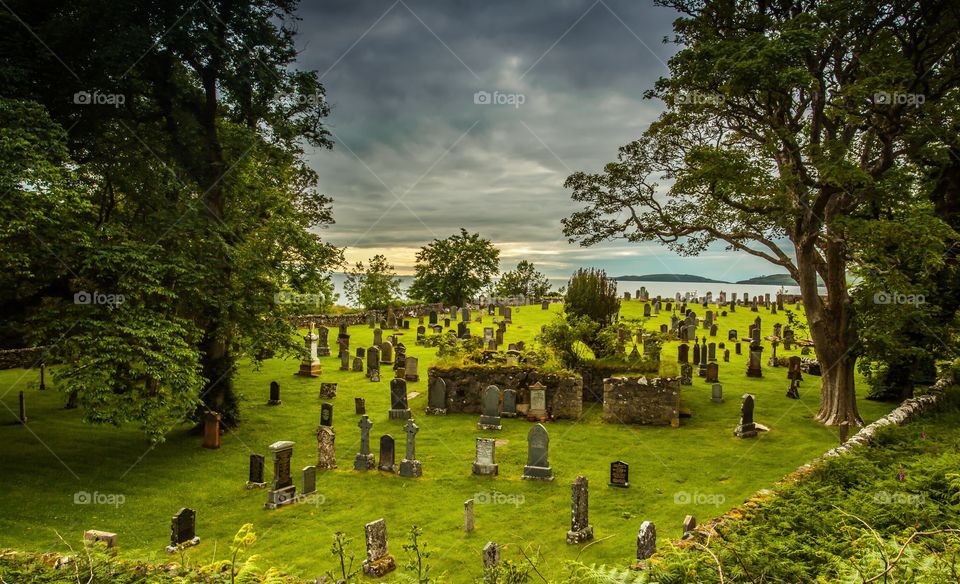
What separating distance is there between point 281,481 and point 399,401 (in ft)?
20.0

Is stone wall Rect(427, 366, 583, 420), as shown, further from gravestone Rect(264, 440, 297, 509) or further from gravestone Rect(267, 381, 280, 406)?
gravestone Rect(264, 440, 297, 509)

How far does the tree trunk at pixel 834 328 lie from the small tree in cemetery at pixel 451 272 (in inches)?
1447

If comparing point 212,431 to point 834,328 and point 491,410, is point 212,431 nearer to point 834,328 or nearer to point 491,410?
point 491,410

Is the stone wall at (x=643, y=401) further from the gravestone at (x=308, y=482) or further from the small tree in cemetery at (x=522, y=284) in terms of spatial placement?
the small tree in cemetery at (x=522, y=284)

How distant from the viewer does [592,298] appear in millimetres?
22484

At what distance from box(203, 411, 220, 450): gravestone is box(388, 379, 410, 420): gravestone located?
477cm

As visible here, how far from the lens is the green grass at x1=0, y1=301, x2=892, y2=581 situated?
9.34 metres

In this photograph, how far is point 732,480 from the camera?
11.9m

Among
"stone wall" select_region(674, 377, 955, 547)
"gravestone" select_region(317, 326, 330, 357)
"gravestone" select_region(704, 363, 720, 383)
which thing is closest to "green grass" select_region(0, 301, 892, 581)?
"stone wall" select_region(674, 377, 955, 547)

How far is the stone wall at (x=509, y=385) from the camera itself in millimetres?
16922

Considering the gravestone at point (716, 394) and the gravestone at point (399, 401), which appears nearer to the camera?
the gravestone at point (399, 401)

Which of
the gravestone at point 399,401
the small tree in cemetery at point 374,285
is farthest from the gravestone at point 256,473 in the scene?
the small tree in cemetery at point 374,285

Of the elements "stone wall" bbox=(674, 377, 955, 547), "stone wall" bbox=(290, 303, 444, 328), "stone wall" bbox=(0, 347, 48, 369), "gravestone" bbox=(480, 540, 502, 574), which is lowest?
"gravestone" bbox=(480, 540, 502, 574)

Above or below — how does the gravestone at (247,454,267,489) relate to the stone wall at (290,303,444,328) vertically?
below
